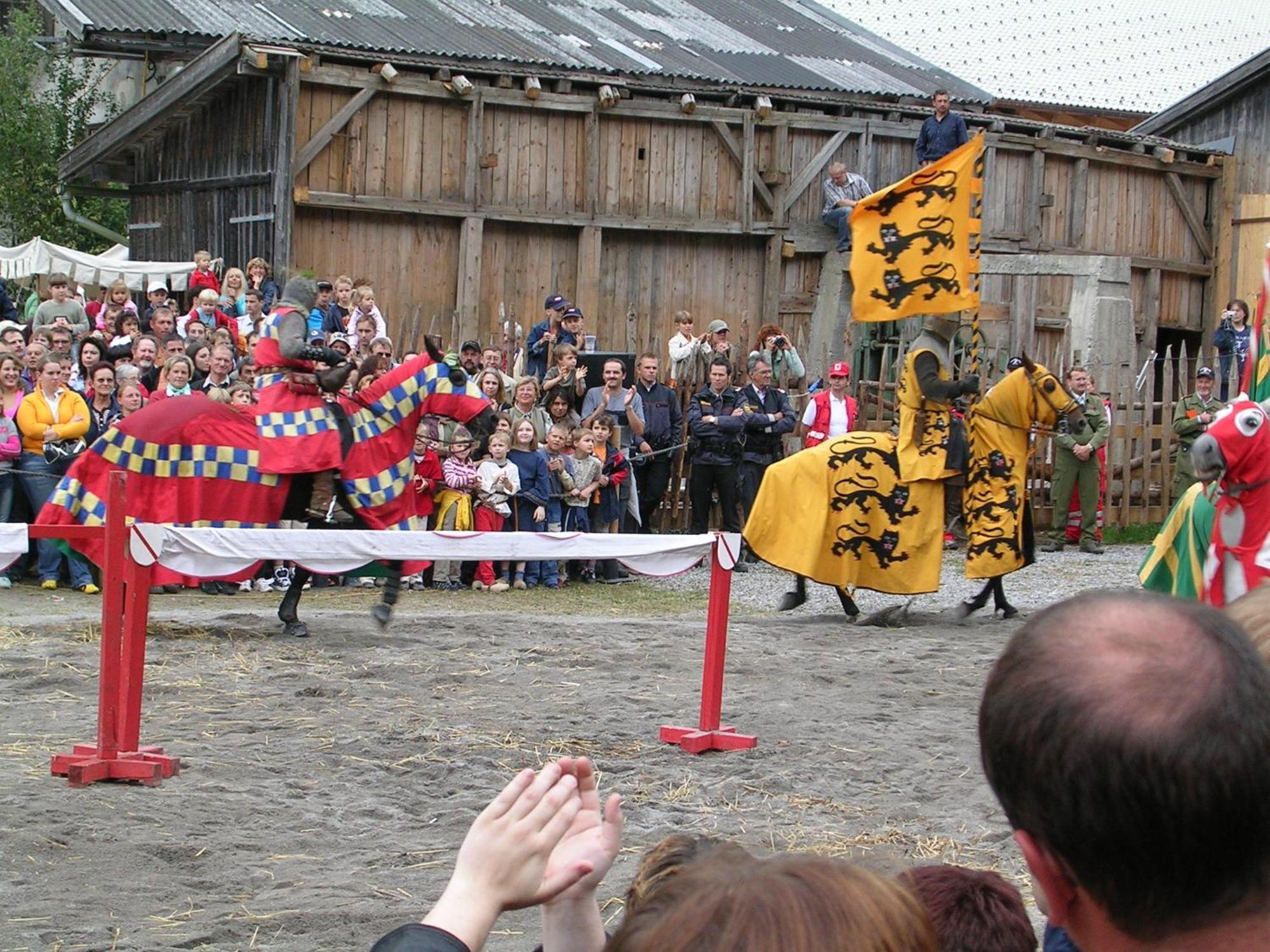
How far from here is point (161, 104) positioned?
1697cm

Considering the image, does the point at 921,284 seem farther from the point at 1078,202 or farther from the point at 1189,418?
the point at 1078,202

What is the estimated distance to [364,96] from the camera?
627 inches

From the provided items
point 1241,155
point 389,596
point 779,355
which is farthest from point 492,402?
point 1241,155

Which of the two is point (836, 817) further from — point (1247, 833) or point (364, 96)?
point (364, 96)

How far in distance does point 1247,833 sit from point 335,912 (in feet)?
11.5

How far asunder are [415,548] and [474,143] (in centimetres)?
1027

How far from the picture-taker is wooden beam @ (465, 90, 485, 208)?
16500mm

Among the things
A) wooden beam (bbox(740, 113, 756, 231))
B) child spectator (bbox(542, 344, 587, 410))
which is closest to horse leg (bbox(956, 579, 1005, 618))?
Answer: child spectator (bbox(542, 344, 587, 410))

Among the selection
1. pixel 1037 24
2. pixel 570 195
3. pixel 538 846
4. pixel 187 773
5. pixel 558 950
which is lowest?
pixel 187 773

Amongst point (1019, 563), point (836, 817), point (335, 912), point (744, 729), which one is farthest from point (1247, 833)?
point (1019, 563)

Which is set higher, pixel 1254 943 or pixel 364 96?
pixel 364 96

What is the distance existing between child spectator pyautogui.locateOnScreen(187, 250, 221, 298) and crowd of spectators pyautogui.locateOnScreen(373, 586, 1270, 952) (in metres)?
13.9

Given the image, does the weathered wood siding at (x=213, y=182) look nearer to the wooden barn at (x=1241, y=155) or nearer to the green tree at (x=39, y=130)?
the green tree at (x=39, y=130)

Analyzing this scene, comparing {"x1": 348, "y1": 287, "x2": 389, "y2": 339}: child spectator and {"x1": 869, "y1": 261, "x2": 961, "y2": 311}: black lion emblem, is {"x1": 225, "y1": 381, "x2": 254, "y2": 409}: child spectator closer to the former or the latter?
{"x1": 348, "y1": 287, "x2": 389, "y2": 339}: child spectator
